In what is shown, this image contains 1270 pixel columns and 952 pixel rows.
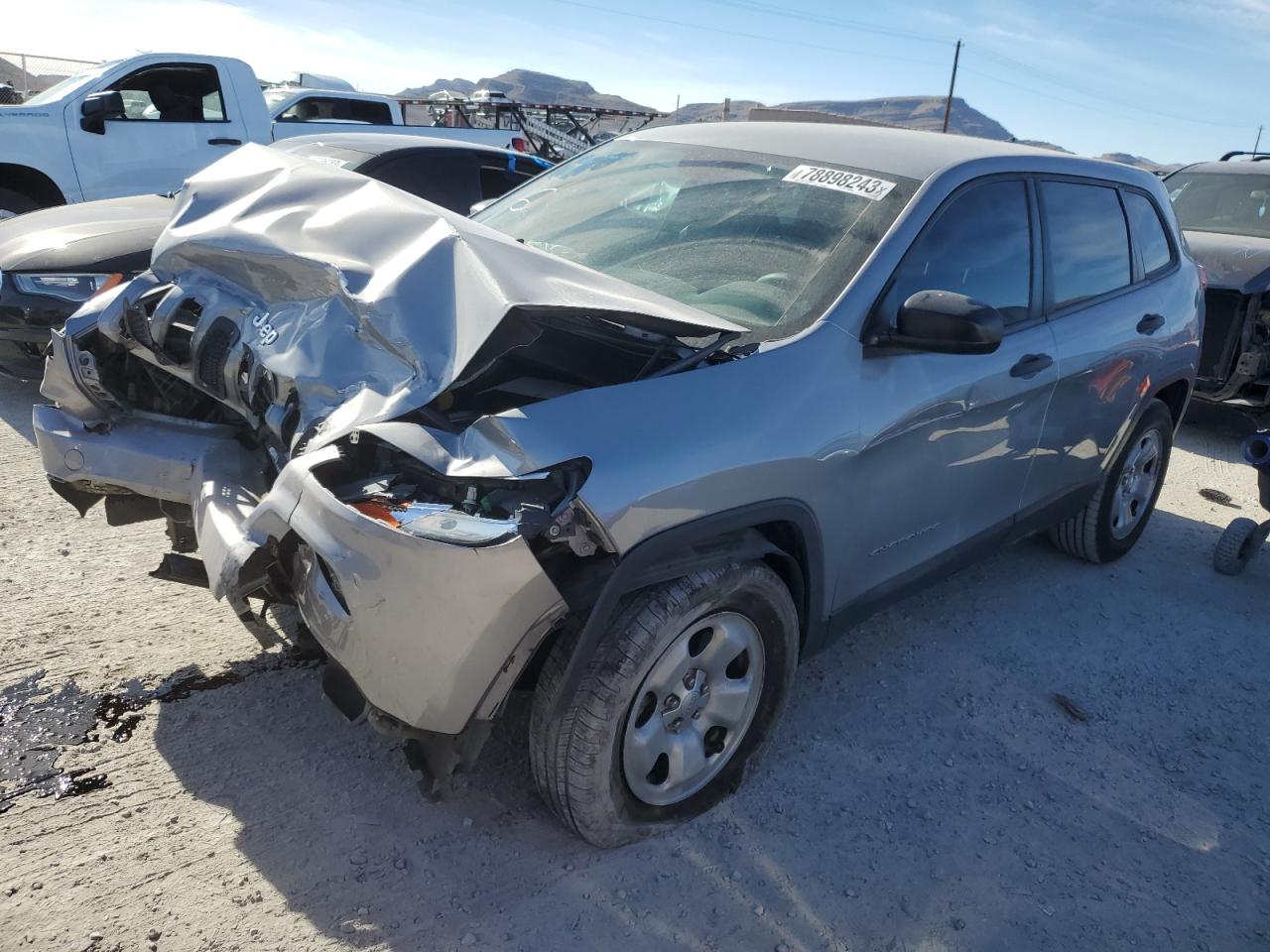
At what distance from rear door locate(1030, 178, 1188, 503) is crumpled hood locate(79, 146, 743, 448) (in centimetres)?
184

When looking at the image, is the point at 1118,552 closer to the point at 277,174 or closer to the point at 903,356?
the point at 903,356

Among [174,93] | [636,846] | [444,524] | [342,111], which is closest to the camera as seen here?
[444,524]

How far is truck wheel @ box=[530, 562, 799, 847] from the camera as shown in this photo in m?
2.36

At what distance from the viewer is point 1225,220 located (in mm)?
8430

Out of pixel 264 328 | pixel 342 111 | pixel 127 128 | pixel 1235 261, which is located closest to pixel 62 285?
pixel 264 328

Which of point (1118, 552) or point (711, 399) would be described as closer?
point (711, 399)

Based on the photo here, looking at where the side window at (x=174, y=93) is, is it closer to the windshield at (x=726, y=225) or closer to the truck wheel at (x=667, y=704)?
the windshield at (x=726, y=225)

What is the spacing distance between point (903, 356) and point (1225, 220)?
7.26 meters

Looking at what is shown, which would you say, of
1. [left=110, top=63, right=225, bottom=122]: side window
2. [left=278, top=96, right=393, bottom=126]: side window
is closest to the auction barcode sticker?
[left=110, top=63, right=225, bottom=122]: side window

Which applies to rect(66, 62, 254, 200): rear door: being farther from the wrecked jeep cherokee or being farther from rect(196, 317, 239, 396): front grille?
rect(196, 317, 239, 396): front grille

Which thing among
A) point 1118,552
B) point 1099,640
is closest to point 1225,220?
point 1118,552

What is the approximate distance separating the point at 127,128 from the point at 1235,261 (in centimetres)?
954

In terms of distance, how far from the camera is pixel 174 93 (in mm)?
9305

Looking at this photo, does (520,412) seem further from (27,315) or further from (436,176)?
(436,176)
